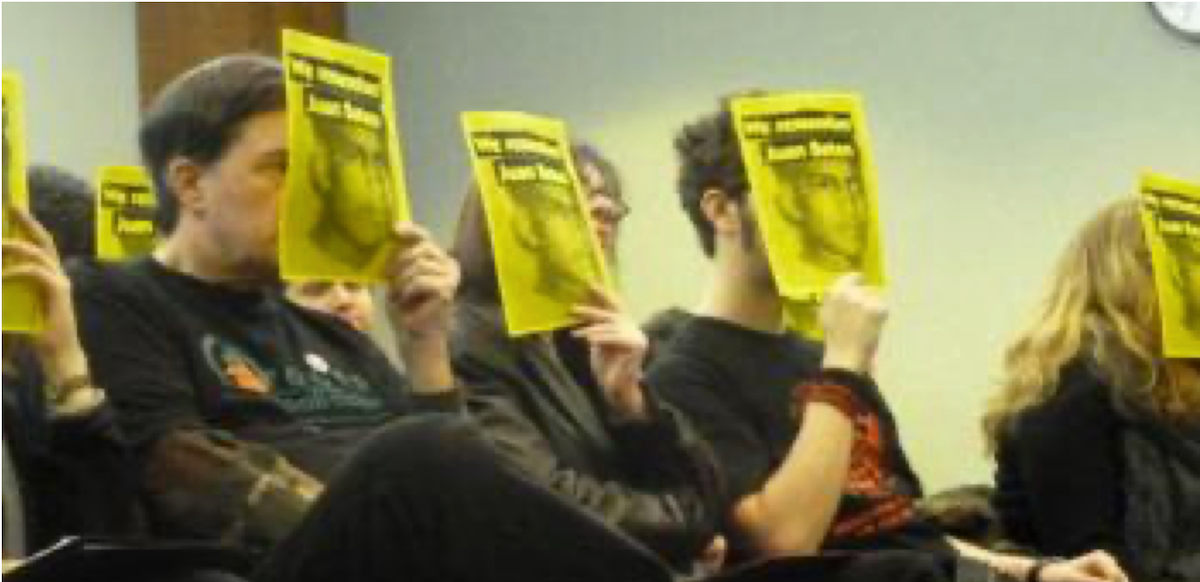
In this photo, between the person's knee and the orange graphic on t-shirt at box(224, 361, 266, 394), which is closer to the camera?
the person's knee

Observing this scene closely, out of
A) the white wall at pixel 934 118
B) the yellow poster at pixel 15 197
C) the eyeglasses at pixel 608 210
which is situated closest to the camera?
the yellow poster at pixel 15 197

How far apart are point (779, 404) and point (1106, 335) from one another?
0.59m

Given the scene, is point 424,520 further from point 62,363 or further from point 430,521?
point 62,363

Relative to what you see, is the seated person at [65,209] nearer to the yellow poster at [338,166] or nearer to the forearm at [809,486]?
the yellow poster at [338,166]

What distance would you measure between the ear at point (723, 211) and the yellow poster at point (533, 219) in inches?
17.3

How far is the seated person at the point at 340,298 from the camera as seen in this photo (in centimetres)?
233

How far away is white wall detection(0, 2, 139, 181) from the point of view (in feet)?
13.2

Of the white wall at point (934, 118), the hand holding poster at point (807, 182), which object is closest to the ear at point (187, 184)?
the hand holding poster at point (807, 182)

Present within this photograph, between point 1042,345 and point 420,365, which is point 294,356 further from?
point 1042,345

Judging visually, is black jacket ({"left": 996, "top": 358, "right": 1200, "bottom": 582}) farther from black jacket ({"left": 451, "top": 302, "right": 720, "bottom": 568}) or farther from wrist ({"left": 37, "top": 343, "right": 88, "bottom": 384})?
wrist ({"left": 37, "top": 343, "right": 88, "bottom": 384})

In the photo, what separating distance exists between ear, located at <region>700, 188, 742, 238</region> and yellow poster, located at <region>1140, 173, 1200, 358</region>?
52 centimetres

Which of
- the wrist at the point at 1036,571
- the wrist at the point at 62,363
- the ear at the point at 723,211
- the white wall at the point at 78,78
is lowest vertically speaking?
the wrist at the point at 1036,571

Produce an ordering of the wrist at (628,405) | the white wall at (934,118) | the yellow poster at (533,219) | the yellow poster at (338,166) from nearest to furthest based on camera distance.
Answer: the yellow poster at (338,166) → the yellow poster at (533,219) → the wrist at (628,405) → the white wall at (934,118)

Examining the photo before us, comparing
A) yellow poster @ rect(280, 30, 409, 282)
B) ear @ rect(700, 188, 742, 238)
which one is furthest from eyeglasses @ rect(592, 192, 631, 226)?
yellow poster @ rect(280, 30, 409, 282)
